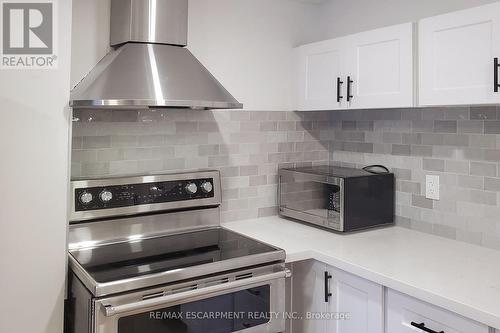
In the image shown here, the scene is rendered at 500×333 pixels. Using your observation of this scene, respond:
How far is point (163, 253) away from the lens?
1.91m

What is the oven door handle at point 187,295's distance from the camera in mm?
1500

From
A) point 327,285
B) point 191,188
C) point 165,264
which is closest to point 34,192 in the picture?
point 165,264

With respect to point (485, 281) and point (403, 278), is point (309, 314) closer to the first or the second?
point (403, 278)

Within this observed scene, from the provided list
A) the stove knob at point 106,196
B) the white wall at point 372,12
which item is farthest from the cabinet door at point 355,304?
the white wall at point 372,12

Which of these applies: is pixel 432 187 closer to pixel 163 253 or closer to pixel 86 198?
pixel 163 253

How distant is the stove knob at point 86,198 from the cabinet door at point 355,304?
44.2 inches

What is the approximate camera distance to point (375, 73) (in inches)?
84.9

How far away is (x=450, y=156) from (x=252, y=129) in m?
1.06

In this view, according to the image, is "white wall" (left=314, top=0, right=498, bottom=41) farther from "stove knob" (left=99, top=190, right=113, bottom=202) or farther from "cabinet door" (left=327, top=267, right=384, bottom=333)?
"stove knob" (left=99, top=190, right=113, bottom=202)

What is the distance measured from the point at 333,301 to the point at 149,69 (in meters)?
1.28

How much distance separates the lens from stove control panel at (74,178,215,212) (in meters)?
1.98

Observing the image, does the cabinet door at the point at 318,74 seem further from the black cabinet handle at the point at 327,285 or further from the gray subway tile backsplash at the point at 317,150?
the black cabinet handle at the point at 327,285

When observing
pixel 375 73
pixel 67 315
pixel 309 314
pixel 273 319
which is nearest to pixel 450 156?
pixel 375 73

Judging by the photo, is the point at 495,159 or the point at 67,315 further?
the point at 495,159
